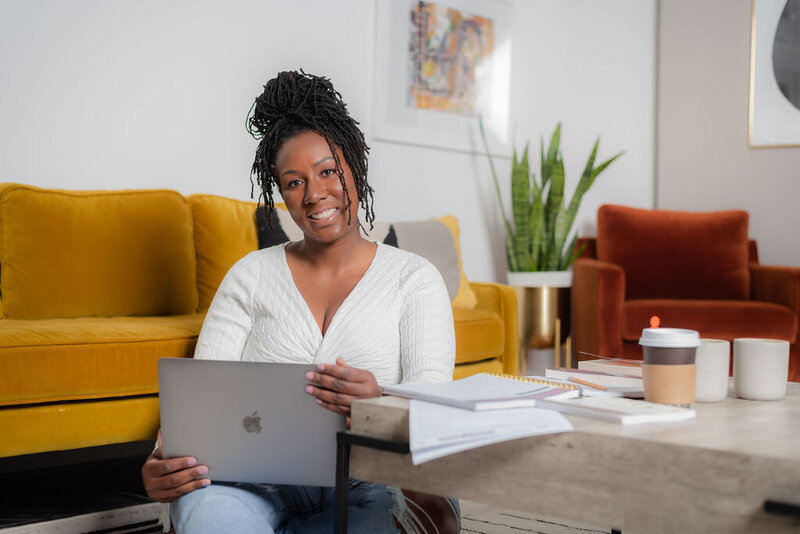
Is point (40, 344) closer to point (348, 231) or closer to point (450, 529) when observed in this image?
point (348, 231)

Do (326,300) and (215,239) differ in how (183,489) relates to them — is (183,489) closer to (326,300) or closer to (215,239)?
(326,300)

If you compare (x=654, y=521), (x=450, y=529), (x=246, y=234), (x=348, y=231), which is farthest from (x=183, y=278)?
(x=654, y=521)

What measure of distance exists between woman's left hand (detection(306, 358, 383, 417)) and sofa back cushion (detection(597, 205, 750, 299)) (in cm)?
305

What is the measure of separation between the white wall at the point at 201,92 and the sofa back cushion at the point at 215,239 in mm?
355

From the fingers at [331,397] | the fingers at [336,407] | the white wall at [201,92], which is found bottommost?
the fingers at [336,407]

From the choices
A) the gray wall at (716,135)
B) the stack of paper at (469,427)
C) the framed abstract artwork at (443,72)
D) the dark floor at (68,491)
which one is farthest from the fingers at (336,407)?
the gray wall at (716,135)

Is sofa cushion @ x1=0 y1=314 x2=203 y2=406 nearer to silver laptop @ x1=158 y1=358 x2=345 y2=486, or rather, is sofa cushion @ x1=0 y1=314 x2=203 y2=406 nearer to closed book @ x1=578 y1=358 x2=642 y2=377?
silver laptop @ x1=158 y1=358 x2=345 y2=486

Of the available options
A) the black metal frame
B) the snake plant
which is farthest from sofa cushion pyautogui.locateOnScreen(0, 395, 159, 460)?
the snake plant

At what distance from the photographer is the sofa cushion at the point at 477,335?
2.65 meters

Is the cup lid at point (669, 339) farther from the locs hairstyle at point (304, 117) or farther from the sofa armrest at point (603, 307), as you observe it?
the sofa armrest at point (603, 307)

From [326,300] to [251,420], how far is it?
1.31 feet

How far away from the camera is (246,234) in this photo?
8.80 ft

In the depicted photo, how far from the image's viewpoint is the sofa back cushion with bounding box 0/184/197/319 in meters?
2.28

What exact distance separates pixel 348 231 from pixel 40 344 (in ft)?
2.88
